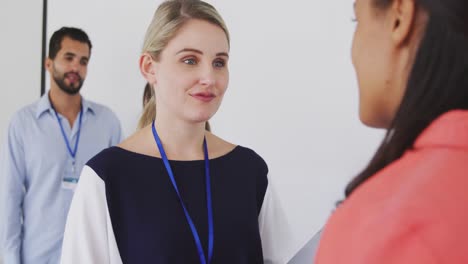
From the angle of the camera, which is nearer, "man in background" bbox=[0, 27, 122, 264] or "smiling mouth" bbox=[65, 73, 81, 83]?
"man in background" bbox=[0, 27, 122, 264]

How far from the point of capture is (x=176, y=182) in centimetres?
124

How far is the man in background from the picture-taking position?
237 cm

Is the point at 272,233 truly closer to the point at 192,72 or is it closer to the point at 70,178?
the point at 192,72

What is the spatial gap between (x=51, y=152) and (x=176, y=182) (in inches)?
54.7

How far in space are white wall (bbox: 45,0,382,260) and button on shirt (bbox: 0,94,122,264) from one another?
823mm

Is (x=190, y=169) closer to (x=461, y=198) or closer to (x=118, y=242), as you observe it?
(x=118, y=242)

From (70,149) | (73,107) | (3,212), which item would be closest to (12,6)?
(73,107)

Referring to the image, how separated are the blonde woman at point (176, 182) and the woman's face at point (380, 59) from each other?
0.65 m

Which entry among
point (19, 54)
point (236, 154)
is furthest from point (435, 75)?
point (19, 54)

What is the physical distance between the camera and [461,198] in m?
0.45

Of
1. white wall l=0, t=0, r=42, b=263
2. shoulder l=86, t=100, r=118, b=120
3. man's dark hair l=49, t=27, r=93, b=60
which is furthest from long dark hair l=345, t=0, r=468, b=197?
white wall l=0, t=0, r=42, b=263

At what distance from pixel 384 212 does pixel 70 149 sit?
2.23m

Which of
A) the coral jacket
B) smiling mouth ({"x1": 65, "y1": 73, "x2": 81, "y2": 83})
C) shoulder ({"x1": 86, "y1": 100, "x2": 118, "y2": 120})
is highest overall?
the coral jacket

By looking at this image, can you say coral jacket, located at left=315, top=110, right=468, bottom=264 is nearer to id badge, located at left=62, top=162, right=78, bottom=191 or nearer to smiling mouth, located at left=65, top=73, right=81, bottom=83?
id badge, located at left=62, top=162, right=78, bottom=191
